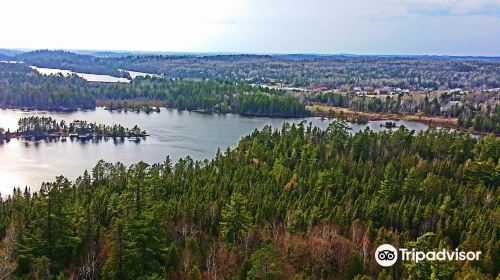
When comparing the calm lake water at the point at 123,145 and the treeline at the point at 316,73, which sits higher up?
the treeline at the point at 316,73

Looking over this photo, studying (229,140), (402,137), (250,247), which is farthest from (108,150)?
(250,247)

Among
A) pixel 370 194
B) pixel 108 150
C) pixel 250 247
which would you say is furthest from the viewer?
pixel 108 150

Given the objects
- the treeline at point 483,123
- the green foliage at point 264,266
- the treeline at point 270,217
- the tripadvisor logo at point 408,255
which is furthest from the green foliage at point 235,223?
the treeline at point 483,123

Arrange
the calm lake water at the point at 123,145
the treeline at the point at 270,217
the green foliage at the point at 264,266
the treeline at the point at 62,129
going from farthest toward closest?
1. the treeline at the point at 62,129
2. the calm lake water at the point at 123,145
3. the treeline at the point at 270,217
4. the green foliage at the point at 264,266

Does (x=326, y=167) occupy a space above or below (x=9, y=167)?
above

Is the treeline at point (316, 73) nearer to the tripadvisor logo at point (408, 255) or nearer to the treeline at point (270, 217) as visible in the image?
the treeline at point (270, 217)

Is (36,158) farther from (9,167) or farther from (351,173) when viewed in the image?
(351,173)

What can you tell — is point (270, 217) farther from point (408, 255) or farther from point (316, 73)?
point (316, 73)
